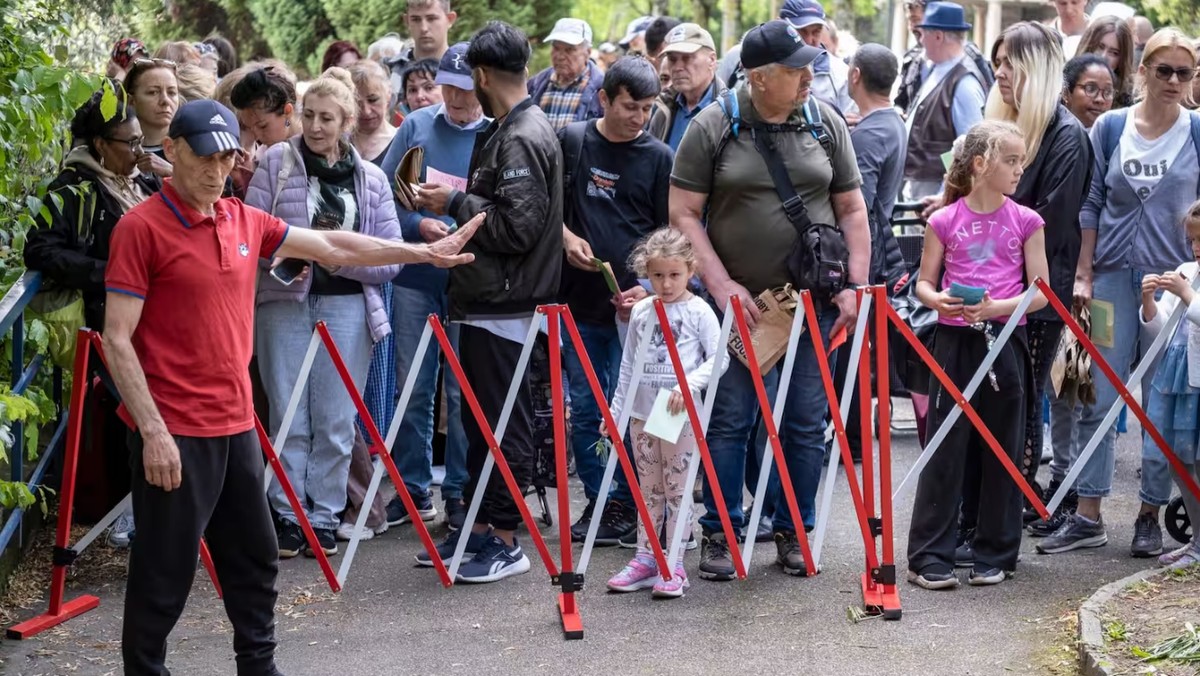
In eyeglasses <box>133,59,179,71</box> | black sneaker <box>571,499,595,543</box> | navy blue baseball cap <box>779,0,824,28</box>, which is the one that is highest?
navy blue baseball cap <box>779,0,824,28</box>

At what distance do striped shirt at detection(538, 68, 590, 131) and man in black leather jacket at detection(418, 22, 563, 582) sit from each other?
344 cm

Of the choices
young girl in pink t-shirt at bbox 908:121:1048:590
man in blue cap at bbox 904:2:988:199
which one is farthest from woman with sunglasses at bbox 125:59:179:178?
man in blue cap at bbox 904:2:988:199

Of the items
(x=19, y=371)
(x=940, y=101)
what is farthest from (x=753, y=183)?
(x=940, y=101)

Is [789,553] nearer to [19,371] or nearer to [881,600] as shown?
[881,600]

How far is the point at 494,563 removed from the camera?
675 centimetres

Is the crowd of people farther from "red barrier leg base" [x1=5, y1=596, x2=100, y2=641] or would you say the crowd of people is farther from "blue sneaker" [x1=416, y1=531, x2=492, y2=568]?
"red barrier leg base" [x1=5, y1=596, x2=100, y2=641]

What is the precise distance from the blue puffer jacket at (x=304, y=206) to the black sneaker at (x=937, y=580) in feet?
8.70

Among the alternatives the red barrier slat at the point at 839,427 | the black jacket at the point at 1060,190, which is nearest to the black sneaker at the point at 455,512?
the red barrier slat at the point at 839,427

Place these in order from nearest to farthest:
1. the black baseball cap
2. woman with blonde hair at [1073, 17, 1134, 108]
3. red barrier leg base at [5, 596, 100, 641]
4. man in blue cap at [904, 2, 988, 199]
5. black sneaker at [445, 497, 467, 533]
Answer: red barrier leg base at [5, 596, 100, 641] < the black baseball cap < black sneaker at [445, 497, 467, 533] < woman with blonde hair at [1073, 17, 1134, 108] < man in blue cap at [904, 2, 988, 199]

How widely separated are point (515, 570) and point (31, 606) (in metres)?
1.98

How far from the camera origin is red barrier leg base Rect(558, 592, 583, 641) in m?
5.95

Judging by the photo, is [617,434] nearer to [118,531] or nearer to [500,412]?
[500,412]

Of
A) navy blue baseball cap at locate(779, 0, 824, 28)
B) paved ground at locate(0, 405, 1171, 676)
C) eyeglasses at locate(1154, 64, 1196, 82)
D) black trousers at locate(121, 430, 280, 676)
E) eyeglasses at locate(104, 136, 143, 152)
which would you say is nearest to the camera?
black trousers at locate(121, 430, 280, 676)

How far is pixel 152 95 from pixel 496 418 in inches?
85.5
